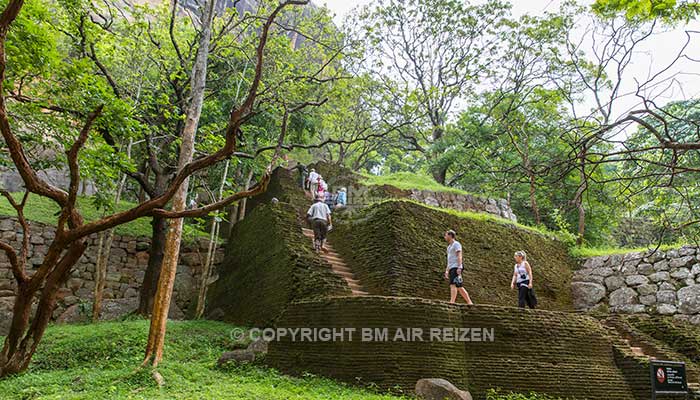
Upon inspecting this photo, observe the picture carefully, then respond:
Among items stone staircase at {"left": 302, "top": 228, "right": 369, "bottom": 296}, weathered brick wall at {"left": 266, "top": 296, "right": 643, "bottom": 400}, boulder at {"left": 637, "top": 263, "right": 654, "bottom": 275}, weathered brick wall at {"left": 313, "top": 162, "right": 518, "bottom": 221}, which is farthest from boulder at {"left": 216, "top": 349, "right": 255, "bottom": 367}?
boulder at {"left": 637, "top": 263, "right": 654, "bottom": 275}

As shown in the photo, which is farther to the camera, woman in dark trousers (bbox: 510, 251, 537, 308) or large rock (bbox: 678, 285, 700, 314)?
large rock (bbox: 678, 285, 700, 314)

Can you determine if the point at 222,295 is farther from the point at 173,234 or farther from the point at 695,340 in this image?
the point at 695,340

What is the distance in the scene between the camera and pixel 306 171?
15.0m

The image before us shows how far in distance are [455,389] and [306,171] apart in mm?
10490

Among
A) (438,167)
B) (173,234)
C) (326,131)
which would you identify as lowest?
(173,234)

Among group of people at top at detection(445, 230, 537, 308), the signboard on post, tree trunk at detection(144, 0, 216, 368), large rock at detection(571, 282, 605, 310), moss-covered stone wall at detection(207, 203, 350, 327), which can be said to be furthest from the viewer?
large rock at detection(571, 282, 605, 310)

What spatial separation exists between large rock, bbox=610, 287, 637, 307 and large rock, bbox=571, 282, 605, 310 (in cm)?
26

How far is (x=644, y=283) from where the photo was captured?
10.5 meters

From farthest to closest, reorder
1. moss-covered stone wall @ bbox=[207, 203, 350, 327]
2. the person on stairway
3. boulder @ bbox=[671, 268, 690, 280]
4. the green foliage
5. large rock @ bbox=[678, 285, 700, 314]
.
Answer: boulder @ bbox=[671, 268, 690, 280]
large rock @ bbox=[678, 285, 700, 314]
the person on stairway
moss-covered stone wall @ bbox=[207, 203, 350, 327]
the green foliage

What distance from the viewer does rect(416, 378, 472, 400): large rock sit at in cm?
532

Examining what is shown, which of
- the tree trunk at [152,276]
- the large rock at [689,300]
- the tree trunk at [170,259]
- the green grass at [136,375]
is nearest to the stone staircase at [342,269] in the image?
the green grass at [136,375]

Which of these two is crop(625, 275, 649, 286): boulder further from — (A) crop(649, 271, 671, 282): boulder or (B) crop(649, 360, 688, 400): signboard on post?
(B) crop(649, 360, 688, 400): signboard on post

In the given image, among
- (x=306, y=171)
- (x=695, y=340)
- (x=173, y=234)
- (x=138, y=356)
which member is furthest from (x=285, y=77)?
(x=695, y=340)

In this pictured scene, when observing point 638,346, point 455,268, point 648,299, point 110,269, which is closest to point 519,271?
point 455,268
